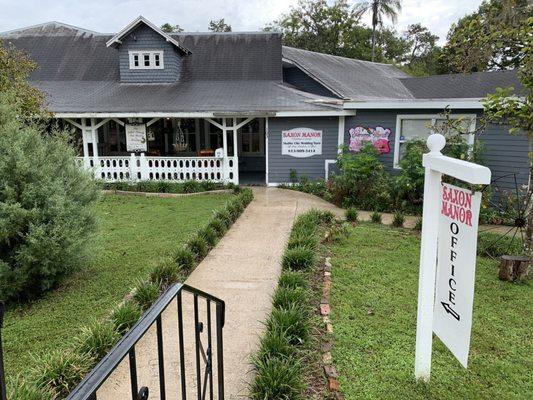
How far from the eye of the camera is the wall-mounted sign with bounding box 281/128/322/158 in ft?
44.1

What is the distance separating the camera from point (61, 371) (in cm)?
338

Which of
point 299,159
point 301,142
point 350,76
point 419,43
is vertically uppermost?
point 419,43

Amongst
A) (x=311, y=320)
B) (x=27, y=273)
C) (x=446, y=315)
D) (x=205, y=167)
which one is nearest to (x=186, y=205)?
(x=205, y=167)

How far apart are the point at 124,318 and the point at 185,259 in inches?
80.4

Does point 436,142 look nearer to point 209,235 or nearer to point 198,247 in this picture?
point 198,247

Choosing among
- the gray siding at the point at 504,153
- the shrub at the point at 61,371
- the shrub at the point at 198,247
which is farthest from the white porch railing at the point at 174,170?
the shrub at the point at 61,371

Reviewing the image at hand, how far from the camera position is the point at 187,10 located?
118ft

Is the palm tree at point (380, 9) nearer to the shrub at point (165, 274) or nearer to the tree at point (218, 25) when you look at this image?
the tree at point (218, 25)

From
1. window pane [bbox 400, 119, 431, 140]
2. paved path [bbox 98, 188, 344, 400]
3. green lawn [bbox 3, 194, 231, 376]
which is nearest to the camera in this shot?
paved path [bbox 98, 188, 344, 400]

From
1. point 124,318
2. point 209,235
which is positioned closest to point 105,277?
point 209,235

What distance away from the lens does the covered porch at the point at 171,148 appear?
13648 millimetres

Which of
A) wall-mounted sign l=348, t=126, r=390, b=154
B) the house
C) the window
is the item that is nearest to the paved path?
wall-mounted sign l=348, t=126, r=390, b=154

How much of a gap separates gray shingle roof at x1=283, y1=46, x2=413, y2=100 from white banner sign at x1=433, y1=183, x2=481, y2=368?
459 inches

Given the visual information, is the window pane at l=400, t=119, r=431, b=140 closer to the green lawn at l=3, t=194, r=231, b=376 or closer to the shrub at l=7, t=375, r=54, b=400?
the green lawn at l=3, t=194, r=231, b=376
